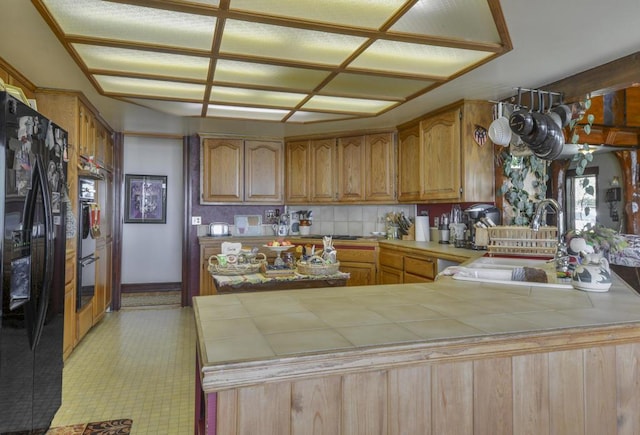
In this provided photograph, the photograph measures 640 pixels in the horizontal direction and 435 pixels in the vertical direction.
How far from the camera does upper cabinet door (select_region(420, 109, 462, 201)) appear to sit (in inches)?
143

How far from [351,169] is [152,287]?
336 centimetres

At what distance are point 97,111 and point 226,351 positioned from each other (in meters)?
3.89

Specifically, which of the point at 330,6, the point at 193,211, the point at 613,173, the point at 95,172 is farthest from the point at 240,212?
the point at 613,173

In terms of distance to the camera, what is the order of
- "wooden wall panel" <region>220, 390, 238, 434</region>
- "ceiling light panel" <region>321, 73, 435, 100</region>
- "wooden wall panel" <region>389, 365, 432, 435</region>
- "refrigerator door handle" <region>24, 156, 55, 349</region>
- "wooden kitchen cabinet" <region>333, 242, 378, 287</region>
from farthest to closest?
"wooden kitchen cabinet" <region>333, 242, 378, 287</region>, "ceiling light panel" <region>321, 73, 435, 100</region>, "refrigerator door handle" <region>24, 156, 55, 349</region>, "wooden wall panel" <region>389, 365, 432, 435</region>, "wooden wall panel" <region>220, 390, 238, 434</region>

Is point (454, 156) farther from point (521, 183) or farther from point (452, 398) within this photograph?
point (452, 398)

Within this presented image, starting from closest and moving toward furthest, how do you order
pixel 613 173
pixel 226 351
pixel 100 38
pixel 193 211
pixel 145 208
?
pixel 226 351 → pixel 100 38 → pixel 613 173 → pixel 193 211 → pixel 145 208

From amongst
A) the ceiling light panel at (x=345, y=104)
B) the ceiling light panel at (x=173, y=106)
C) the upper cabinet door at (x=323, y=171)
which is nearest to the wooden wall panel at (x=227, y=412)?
the ceiling light panel at (x=345, y=104)

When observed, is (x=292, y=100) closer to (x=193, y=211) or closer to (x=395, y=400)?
(x=193, y=211)

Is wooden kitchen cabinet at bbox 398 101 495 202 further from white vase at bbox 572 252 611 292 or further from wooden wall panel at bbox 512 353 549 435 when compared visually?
wooden wall panel at bbox 512 353 549 435

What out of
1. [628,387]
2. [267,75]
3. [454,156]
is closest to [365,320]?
[628,387]

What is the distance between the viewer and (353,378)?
88 cm

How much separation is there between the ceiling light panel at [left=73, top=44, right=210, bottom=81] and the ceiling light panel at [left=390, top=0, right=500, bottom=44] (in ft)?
4.41

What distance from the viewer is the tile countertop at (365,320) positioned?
2.69 ft

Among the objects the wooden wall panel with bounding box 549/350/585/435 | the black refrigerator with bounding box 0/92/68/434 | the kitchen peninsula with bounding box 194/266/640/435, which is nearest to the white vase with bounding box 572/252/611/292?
the kitchen peninsula with bounding box 194/266/640/435
